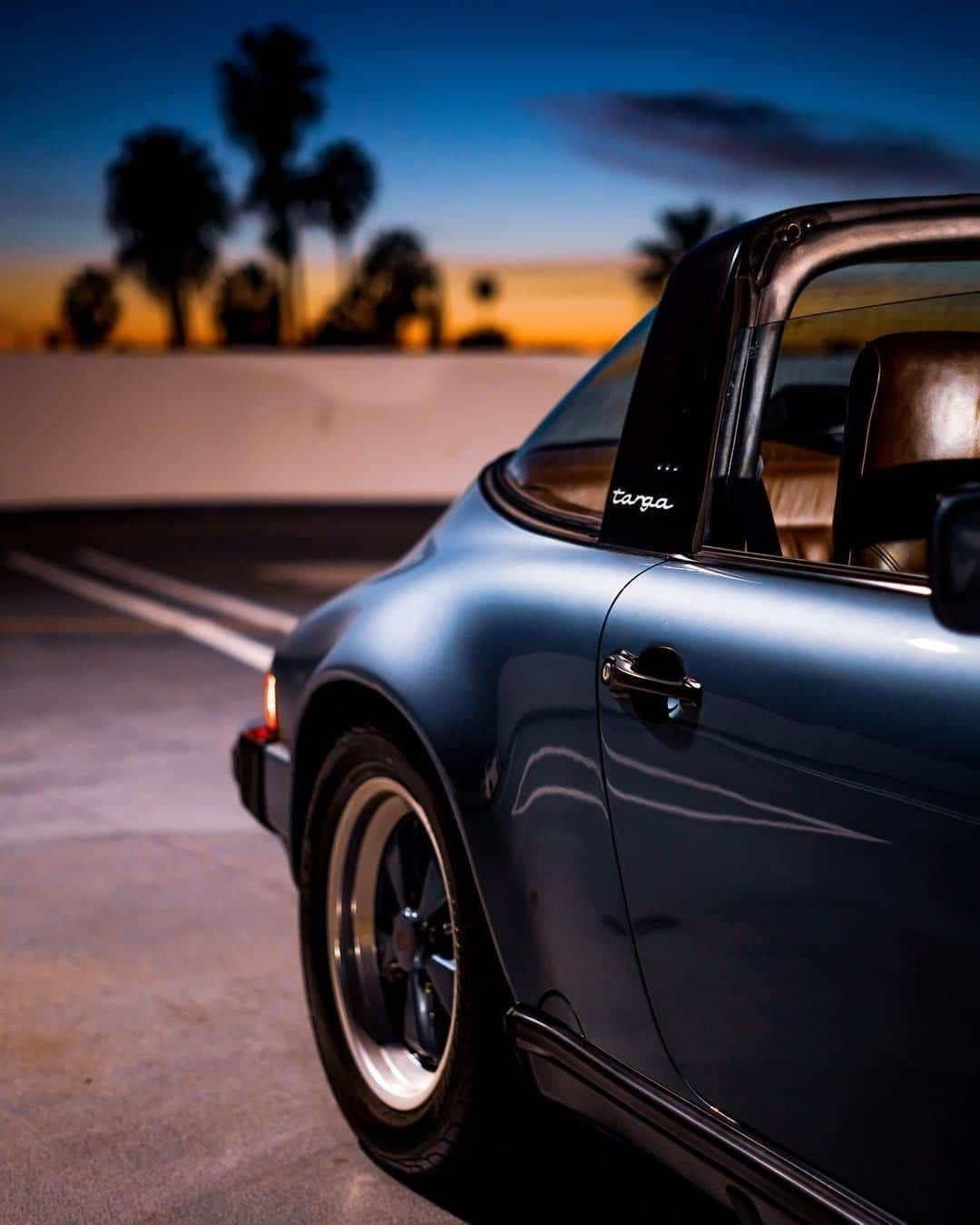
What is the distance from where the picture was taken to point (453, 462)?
30438 millimetres

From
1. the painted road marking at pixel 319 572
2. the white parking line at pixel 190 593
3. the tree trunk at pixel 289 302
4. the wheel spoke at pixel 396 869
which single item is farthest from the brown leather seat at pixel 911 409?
the tree trunk at pixel 289 302

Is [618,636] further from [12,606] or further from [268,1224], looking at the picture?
[12,606]

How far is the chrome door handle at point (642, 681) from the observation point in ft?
7.40

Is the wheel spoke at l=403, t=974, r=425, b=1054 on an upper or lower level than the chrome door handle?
lower

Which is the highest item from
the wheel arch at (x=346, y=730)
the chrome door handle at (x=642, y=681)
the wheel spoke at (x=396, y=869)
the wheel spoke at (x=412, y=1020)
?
the chrome door handle at (x=642, y=681)

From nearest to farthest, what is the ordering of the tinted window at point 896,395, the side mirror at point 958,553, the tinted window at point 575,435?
1. the side mirror at point 958,553
2. the tinted window at point 896,395
3. the tinted window at point 575,435

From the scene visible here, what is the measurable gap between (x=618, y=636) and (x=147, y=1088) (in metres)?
1.80

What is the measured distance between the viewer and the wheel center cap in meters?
3.23

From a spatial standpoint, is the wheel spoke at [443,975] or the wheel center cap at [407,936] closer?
the wheel spoke at [443,975]

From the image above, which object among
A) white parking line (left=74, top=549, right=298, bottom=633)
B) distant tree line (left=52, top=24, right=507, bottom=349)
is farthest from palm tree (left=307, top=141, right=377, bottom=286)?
white parking line (left=74, top=549, right=298, bottom=633)

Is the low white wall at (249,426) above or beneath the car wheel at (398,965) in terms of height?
beneath

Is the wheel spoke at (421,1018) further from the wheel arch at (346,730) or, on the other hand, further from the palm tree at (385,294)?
the palm tree at (385,294)

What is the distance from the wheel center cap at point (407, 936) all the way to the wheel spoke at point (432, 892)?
1.2 inches

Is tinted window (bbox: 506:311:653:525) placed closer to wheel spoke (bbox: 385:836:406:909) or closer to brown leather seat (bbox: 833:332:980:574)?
brown leather seat (bbox: 833:332:980:574)
